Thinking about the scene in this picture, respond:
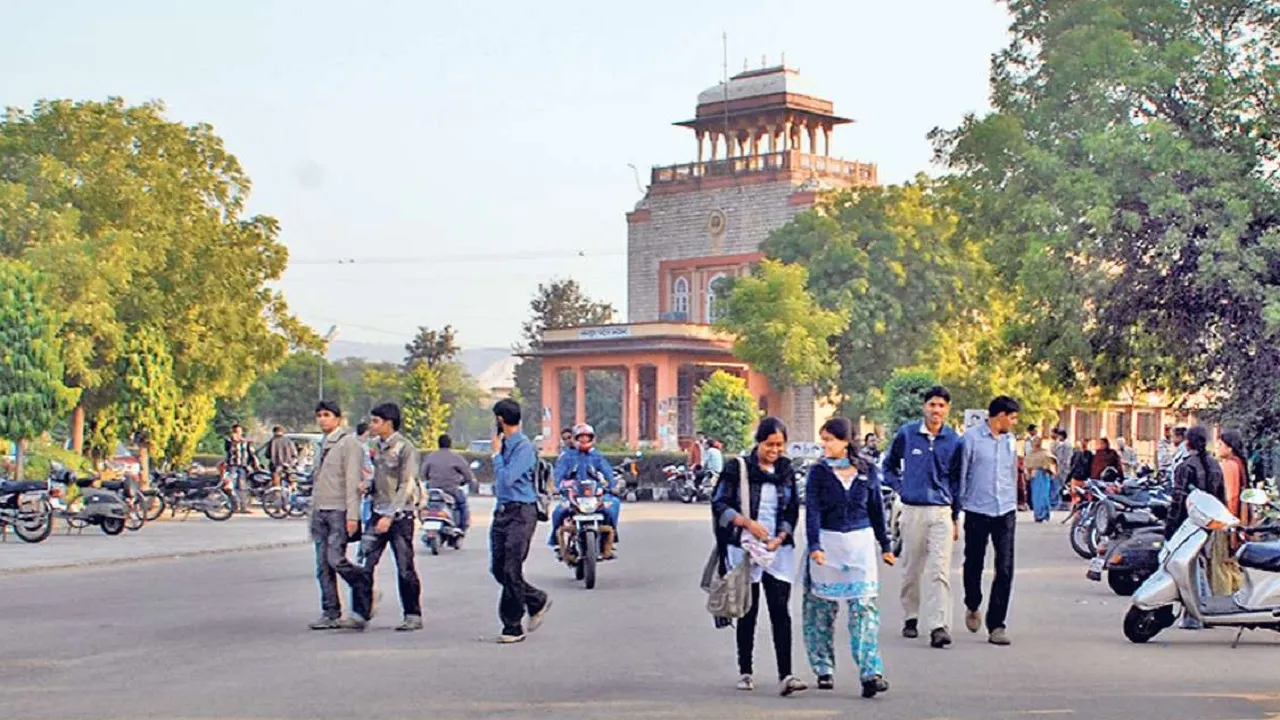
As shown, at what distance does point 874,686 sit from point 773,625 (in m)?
0.71

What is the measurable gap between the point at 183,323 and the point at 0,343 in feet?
31.9

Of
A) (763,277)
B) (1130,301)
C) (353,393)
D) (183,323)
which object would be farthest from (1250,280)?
(353,393)

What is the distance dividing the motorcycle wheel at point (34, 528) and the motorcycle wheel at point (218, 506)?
7.53 metres

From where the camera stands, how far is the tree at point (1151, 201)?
27.5 meters

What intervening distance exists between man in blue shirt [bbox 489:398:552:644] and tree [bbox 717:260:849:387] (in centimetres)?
4932

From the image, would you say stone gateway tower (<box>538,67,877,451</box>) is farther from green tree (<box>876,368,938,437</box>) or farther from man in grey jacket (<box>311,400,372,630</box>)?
man in grey jacket (<box>311,400,372,630</box>)

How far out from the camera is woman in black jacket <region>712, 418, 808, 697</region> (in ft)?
35.1

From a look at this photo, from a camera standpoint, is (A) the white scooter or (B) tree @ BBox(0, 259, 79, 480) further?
(B) tree @ BBox(0, 259, 79, 480)

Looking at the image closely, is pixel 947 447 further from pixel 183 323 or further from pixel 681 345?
pixel 681 345

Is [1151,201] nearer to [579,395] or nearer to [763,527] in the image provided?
[763,527]

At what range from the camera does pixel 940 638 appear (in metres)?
12.9

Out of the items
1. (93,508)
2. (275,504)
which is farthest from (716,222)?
(93,508)

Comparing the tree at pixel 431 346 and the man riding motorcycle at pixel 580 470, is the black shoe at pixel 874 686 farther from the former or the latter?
the tree at pixel 431 346

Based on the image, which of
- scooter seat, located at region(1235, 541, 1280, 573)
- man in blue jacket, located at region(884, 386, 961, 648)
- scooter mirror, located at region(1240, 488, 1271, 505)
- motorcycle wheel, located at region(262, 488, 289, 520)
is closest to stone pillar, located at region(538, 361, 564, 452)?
motorcycle wheel, located at region(262, 488, 289, 520)
